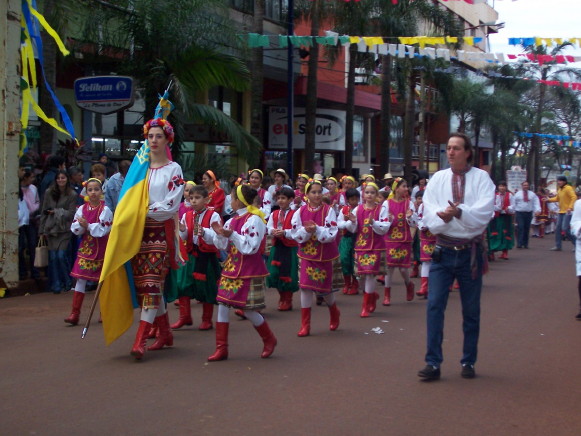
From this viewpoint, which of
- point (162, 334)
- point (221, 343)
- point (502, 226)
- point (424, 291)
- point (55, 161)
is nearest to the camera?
point (221, 343)

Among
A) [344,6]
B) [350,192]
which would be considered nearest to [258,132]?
[344,6]

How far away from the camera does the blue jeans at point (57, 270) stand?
1158cm

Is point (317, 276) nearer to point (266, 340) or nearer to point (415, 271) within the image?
point (266, 340)

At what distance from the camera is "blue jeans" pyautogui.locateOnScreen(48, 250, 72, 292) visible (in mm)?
11578

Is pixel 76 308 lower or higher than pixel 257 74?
lower

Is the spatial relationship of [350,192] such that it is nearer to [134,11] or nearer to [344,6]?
[134,11]

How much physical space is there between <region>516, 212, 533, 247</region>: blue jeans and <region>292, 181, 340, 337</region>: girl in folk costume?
14602 mm

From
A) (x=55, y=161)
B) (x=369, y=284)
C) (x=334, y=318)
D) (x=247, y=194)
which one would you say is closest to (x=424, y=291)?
(x=369, y=284)

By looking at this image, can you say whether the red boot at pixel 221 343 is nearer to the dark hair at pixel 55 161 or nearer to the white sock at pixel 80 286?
the white sock at pixel 80 286

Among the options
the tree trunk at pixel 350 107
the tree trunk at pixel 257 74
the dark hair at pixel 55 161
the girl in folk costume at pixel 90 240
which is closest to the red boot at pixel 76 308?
the girl in folk costume at pixel 90 240

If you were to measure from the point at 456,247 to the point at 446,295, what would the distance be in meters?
0.41

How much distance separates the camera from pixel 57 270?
11.7 meters

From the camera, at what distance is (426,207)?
6.45 meters

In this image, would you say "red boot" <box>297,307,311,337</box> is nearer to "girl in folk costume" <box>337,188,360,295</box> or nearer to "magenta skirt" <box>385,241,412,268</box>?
"magenta skirt" <box>385,241,412,268</box>
